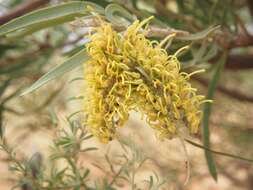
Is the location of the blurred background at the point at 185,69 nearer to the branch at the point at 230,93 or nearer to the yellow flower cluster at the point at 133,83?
the branch at the point at 230,93

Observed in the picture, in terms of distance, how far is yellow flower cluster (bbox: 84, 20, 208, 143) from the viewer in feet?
2.08

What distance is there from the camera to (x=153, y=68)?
0.64 m

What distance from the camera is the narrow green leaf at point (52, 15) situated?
0.70 metres

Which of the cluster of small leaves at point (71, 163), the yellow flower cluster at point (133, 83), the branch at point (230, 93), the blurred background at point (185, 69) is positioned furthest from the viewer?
the branch at point (230, 93)

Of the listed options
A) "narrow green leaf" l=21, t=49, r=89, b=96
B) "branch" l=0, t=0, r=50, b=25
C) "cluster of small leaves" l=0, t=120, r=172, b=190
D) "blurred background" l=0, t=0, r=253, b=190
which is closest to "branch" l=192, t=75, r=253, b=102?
"blurred background" l=0, t=0, r=253, b=190

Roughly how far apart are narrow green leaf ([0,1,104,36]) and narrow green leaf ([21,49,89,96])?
6 centimetres

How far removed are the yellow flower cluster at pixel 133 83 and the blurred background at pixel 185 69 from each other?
0.66 ft

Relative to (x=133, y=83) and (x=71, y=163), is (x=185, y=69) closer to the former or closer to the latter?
(x=71, y=163)

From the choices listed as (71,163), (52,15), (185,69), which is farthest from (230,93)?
(52,15)

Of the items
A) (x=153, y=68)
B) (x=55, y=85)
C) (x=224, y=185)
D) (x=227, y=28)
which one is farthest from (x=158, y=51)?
(x=224, y=185)

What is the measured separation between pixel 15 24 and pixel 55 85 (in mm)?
1009

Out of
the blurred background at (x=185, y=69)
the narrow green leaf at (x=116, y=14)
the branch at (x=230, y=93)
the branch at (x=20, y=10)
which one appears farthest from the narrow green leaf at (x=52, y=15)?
the branch at (x=230, y=93)

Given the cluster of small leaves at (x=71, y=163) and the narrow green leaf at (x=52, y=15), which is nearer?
the narrow green leaf at (x=52, y=15)

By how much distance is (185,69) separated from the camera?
1.00 meters
